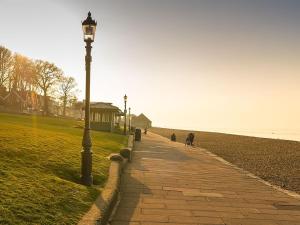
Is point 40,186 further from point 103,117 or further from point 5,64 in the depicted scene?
point 5,64

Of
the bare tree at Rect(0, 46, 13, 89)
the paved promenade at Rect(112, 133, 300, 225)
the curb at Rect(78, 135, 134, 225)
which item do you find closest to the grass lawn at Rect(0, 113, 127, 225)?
the curb at Rect(78, 135, 134, 225)

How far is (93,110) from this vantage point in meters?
46.7

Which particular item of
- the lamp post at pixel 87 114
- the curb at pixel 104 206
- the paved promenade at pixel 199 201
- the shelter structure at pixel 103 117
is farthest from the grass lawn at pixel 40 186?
the shelter structure at pixel 103 117

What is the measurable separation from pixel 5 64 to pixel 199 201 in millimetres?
67920

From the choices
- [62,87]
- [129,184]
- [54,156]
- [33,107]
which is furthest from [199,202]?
[62,87]

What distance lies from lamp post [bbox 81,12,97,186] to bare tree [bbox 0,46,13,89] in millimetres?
Result: 64765

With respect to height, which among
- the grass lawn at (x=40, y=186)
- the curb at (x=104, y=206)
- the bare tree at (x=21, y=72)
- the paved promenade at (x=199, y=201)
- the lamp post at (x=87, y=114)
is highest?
the bare tree at (x=21, y=72)

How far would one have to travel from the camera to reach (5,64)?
6900cm

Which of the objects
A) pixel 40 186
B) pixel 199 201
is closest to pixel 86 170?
pixel 40 186

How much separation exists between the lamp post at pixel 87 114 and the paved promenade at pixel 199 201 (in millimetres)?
1234

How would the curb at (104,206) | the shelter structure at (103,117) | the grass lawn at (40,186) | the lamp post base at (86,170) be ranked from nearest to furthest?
the grass lawn at (40,186) → the curb at (104,206) → the lamp post base at (86,170) → the shelter structure at (103,117)

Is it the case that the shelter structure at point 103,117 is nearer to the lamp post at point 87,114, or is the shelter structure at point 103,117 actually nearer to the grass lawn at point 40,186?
the grass lawn at point 40,186

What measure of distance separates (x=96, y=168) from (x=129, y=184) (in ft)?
4.26

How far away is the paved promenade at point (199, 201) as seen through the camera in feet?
25.4
